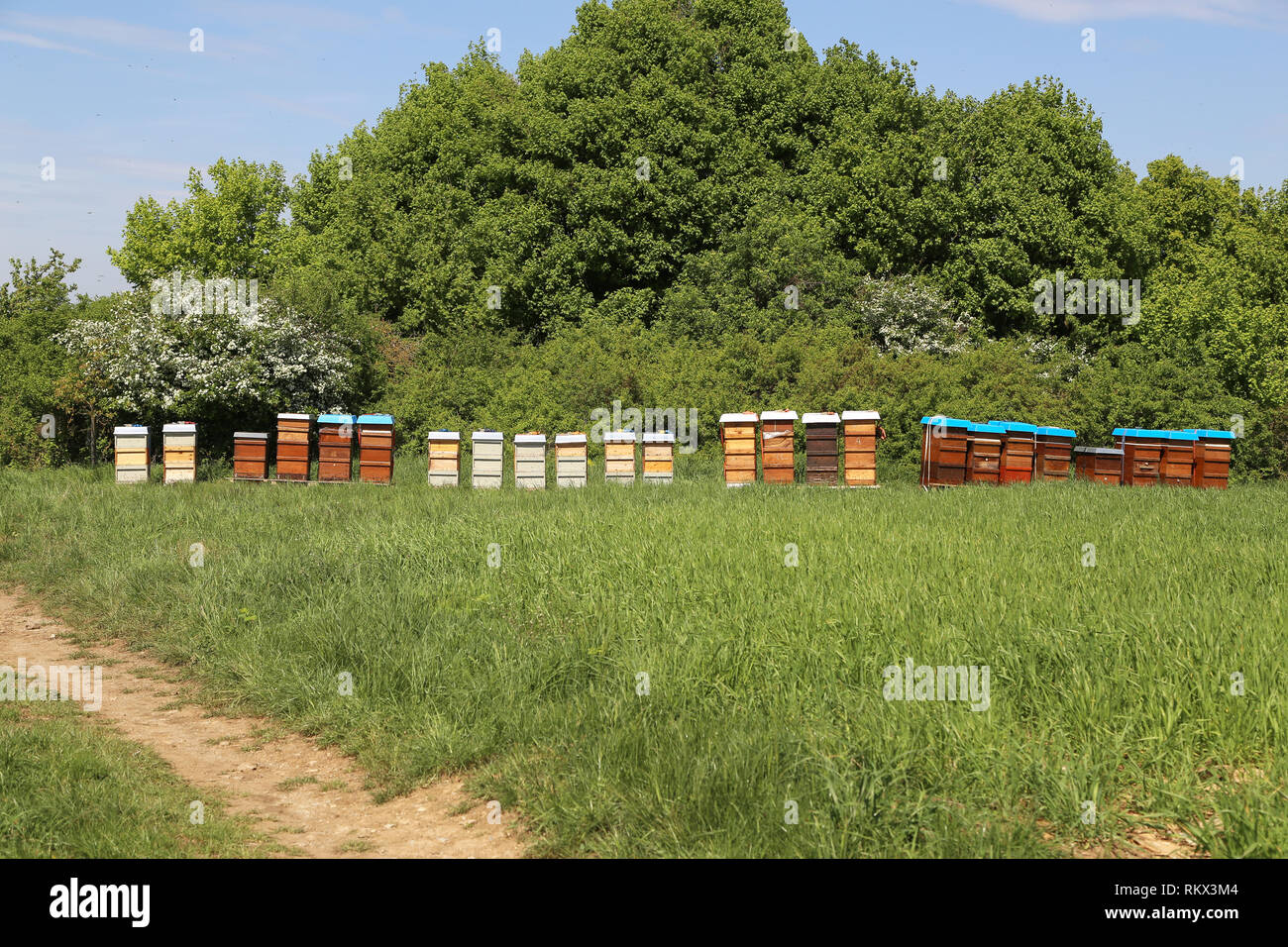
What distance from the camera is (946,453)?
17656 mm

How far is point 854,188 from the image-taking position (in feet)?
102

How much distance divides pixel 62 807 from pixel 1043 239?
3107 cm

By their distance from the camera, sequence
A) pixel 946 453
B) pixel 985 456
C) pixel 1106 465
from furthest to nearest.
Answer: pixel 1106 465, pixel 985 456, pixel 946 453

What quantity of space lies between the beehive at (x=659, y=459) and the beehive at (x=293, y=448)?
6.29 meters

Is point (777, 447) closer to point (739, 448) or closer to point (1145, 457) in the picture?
point (739, 448)

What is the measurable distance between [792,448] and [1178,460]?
787cm

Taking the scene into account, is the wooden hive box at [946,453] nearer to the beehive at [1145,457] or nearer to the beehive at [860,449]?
the beehive at [860,449]

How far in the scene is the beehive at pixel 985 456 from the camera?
17.9 metres

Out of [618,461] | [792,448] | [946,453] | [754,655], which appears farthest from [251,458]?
[754,655]

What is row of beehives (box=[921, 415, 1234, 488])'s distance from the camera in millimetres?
17734

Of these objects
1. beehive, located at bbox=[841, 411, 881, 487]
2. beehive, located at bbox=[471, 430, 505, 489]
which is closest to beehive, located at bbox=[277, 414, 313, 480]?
beehive, located at bbox=[471, 430, 505, 489]

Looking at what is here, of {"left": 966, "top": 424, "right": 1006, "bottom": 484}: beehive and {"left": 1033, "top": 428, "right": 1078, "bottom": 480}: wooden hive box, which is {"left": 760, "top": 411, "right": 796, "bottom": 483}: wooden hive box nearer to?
{"left": 966, "top": 424, "right": 1006, "bottom": 484}: beehive

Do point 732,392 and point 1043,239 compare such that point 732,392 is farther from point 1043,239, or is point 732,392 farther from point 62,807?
point 62,807

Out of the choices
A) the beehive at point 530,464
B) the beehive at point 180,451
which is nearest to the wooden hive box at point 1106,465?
the beehive at point 530,464
